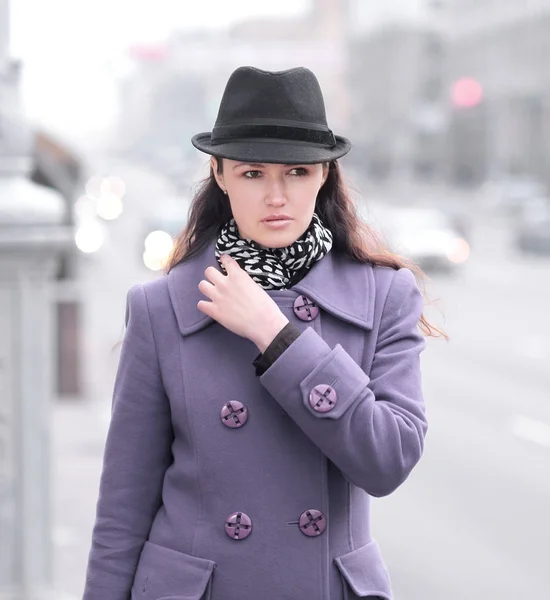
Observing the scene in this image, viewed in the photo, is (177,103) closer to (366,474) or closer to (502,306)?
(502,306)

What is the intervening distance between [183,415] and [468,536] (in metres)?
7.06

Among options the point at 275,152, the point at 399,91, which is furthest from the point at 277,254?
the point at 399,91

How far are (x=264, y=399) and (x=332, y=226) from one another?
369mm

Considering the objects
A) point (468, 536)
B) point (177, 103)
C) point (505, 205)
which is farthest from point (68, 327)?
point (177, 103)

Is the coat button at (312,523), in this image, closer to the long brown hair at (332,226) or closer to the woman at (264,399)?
the woman at (264,399)

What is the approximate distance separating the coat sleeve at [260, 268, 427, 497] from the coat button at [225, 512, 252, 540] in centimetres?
19

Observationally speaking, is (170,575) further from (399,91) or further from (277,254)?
(399,91)

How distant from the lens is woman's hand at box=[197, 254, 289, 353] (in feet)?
8.38

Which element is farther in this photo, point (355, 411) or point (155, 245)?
point (155, 245)

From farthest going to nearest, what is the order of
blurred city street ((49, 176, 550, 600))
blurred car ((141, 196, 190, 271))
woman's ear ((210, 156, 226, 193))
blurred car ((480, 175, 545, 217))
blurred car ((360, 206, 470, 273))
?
blurred car ((480, 175, 545, 217)), blurred car ((360, 206, 470, 273)), blurred car ((141, 196, 190, 271)), blurred city street ((49, 176, 550, 600)), woman's ear ((210, 156, 226, 193))

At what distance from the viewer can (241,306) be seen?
8.45 feet

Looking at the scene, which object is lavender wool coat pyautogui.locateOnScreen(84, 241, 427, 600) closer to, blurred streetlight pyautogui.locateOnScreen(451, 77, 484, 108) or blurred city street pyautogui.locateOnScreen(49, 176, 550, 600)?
blurred city street pyautogui.locateOnScreen(49, 176, 550, 600)

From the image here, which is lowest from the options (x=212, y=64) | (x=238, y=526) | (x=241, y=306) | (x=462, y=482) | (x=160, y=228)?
(x=212, y=64)

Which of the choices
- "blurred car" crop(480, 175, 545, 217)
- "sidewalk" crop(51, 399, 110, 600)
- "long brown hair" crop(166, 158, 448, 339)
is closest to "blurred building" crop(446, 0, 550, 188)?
"blurred car" crop(480, 175, 545, 217)
